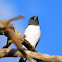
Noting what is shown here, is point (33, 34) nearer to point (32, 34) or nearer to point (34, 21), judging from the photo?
point (32, 34)

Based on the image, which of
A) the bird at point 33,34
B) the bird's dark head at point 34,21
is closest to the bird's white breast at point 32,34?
the bird at point 33,34

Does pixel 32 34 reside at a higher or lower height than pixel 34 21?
lower

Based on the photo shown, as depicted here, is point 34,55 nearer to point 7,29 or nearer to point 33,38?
point 7,29

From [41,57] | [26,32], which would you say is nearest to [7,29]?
[41,57]

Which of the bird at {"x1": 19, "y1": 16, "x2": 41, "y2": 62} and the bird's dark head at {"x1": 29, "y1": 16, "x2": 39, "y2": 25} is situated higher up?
the bird's dark head at {"x1": 29, "y1": 16, "x2": 39, "y2": 25}

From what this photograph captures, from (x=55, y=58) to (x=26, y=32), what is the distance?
2052 millimetres

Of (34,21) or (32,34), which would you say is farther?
(34,21)

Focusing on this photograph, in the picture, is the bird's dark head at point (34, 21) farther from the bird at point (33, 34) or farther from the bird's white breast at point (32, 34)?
the bird's white breast at point (32, 34)

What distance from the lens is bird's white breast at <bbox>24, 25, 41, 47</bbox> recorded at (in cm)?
379

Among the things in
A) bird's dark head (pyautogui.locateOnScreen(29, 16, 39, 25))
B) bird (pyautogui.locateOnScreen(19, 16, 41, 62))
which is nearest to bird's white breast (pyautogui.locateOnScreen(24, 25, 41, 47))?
bird (pyautogui.locateOnScreen(19, 16, 41, 62))

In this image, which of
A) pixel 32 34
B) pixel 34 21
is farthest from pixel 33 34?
pixel 34 21

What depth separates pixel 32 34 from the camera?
3.82 meters

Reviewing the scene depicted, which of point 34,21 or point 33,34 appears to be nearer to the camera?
point 33,34

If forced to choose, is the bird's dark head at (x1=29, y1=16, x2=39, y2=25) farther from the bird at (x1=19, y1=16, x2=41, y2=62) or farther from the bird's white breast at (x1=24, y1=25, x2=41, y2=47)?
the bird's white breast at (x1=24, y1=25, x2=41, y2=47)
